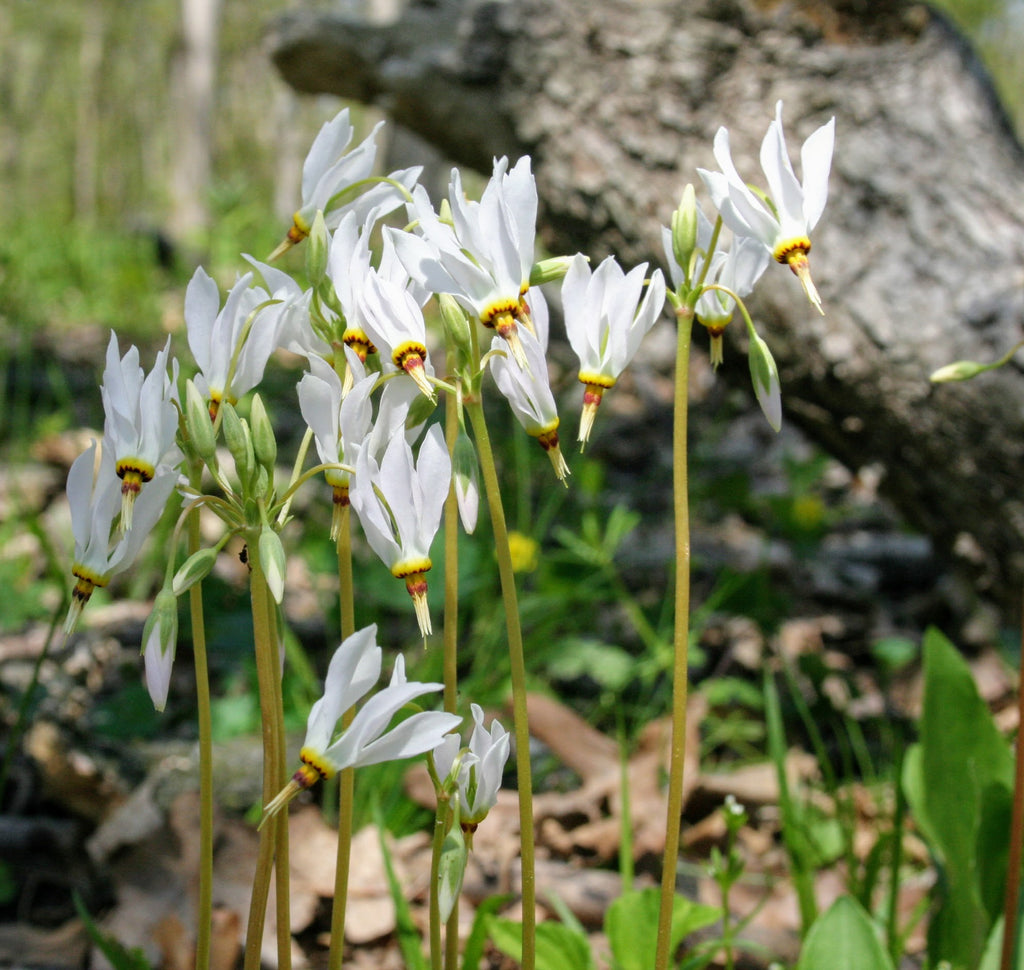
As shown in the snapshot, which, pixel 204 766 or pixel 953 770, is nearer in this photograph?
pixel 204 766

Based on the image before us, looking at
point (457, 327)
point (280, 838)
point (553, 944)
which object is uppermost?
point (457, 327)

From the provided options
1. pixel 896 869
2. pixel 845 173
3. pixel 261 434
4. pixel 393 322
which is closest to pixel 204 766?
pixel 261 434

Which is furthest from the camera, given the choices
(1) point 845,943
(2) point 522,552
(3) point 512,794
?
(2) point 522,552

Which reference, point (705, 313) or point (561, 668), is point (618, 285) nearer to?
point (705, 313)

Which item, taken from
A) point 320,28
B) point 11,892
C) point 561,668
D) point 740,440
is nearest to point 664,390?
point 740,440

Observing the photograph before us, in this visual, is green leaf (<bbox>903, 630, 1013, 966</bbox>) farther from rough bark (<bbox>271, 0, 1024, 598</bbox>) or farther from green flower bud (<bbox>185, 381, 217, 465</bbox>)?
green flower bud (<bbox>185, 381, 217, 465</bbox>)

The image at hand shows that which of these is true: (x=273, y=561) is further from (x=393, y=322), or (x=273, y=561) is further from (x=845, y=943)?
(x=845, y=943)

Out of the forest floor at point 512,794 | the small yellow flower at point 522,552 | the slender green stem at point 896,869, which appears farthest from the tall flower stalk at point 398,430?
Result: the small yellow flower at point 522,552
